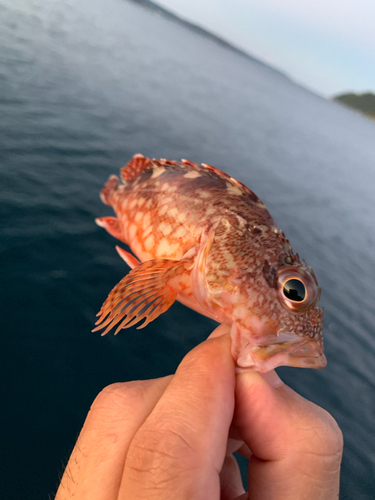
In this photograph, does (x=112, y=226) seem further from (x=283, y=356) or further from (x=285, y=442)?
(x=285, y=442)

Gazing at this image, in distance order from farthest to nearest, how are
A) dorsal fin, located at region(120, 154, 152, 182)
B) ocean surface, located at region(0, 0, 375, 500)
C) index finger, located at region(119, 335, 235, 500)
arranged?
dorsal fin, located at region(120, 154, 152, 182) → ocean surface, located at region(0, 0, 375, 500) → index finger, located at region(119, 335, 235, 500)

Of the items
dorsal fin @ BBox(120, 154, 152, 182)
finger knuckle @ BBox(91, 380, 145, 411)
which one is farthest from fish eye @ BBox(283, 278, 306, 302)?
dorsal fin @ BBox(120, 154, 152, 182)

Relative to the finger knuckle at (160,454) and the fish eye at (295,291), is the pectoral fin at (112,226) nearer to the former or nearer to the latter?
the fish eye at (295,291)

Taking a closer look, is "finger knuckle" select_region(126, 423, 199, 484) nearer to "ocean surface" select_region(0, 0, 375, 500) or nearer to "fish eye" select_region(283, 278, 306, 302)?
"fish eye" select_region(283, 278, 306, 302)

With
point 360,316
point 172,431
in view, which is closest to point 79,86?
point 360,316

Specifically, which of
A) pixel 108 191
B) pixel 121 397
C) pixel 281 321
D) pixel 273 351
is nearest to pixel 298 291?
pixel 281 321

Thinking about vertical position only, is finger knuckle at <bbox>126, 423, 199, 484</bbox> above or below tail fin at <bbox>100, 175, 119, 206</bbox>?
above

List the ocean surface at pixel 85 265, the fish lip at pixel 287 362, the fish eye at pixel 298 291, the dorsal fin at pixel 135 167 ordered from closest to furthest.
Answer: the fish lip at pixel 287 362
the fish eye at pixel 298 291
the ocean surface at pixel 85 265
the dorsal fin at pixel 135 167

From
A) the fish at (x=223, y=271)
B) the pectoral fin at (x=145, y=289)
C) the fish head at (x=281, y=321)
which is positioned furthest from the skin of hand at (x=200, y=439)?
the pectoral fin at (x=145, y=289)
